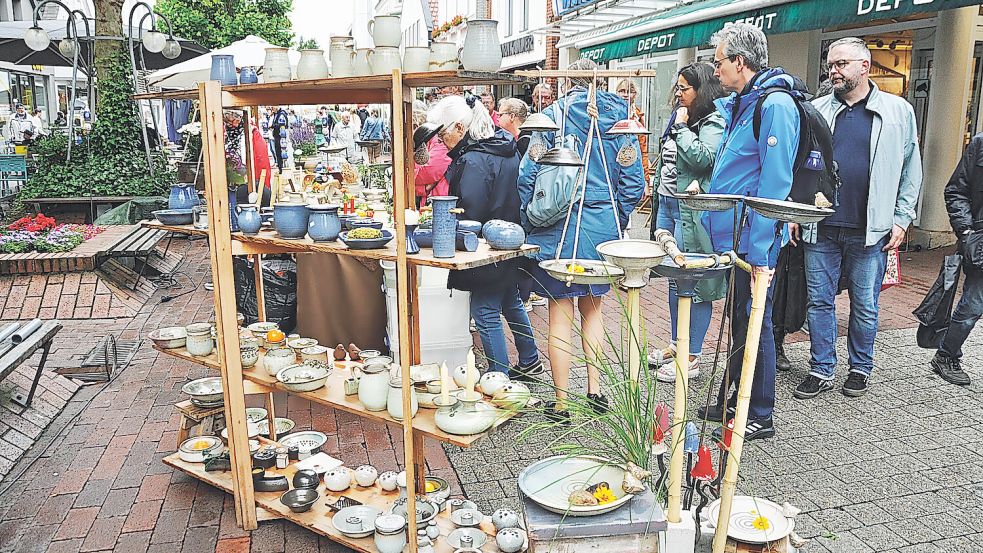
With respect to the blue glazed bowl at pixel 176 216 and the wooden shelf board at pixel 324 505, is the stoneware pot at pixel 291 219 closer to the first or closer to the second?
the blue glazed bowl at pixel 176 216

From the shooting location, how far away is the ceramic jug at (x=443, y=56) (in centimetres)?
243

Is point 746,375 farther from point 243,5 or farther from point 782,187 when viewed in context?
point 243,5

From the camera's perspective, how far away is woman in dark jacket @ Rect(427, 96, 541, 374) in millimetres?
4113

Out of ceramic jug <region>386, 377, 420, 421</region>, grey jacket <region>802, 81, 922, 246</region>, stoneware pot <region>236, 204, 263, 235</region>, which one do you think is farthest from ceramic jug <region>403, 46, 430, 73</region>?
grey jacket <region>802, 81, 922, 246</region>

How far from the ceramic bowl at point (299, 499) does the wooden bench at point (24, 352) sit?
1.67 m

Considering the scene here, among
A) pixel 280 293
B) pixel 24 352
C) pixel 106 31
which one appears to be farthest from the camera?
pixel 106 31

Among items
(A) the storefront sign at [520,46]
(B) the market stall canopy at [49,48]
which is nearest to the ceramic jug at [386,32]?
(B) the market stall canopy at [49,48]

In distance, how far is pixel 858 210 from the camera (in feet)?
14.5

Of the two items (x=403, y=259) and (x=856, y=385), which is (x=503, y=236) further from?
(x=856, y=385)

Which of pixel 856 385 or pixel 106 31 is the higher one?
pixel 106 31

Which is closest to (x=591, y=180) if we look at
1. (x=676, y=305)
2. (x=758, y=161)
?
(x=758, y=161)

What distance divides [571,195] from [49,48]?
15.4 m

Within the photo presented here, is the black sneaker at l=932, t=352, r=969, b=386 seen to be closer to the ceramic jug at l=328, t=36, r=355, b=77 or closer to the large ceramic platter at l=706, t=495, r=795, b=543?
the large ceramic platter at l=706, t=495, r=795, b=543

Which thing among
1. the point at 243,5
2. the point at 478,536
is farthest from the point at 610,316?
the point at 243,5
